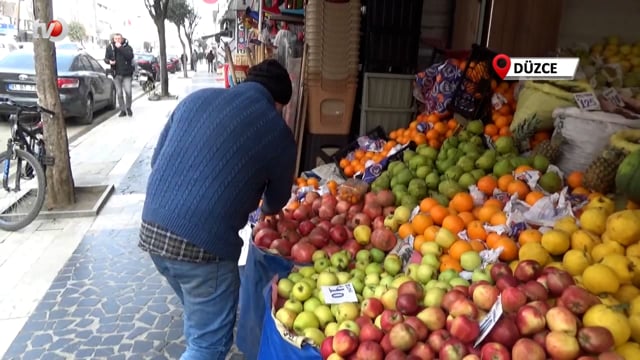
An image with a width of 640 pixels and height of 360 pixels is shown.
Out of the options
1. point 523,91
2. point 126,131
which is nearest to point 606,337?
point 523,91

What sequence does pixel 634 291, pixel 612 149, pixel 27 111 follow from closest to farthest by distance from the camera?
1. pixel 634 291
2. pixel 612 149
3. pixel 27 111

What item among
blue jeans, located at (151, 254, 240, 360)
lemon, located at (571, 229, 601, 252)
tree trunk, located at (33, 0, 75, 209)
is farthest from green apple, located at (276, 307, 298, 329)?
tree trunk, located at (33, 0, 75, 209)

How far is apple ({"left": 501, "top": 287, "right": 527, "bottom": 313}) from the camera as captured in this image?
1.67m

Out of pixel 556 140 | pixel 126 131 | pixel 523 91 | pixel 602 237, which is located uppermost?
pixel 523 91

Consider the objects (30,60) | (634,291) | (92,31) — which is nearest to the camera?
(634,291)

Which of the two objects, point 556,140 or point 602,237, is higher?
point 556,140

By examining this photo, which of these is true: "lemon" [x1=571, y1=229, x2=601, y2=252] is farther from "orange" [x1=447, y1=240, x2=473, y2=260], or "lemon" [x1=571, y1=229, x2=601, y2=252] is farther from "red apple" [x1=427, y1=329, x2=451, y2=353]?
"red apple" [x1=427, y1=329, x2=451, y2=353]

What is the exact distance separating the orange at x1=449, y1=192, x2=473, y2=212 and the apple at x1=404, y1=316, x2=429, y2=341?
1.12 m

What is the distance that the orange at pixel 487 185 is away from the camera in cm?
287

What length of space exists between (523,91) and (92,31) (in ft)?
193

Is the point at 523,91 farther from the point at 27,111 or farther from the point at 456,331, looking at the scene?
the point at 27,111

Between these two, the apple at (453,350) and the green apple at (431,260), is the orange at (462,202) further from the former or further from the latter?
the apple at (453,350)

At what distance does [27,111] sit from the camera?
5117mm

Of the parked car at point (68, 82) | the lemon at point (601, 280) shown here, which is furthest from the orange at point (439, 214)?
the parked car at point (68, 82)
